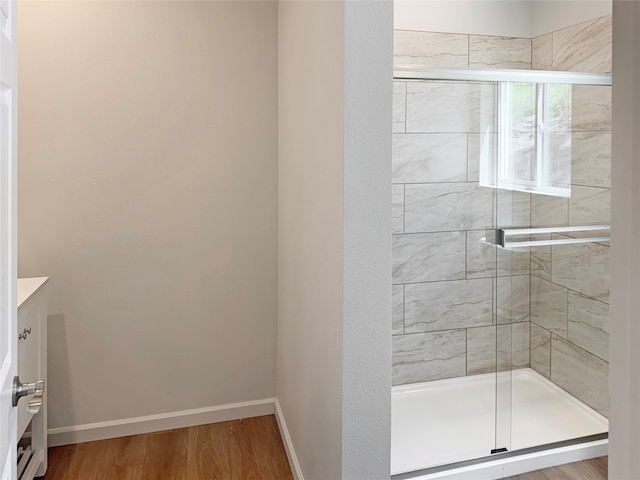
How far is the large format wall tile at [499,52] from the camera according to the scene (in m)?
2.96

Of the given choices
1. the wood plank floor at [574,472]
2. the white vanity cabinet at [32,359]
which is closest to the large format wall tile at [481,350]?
the wood plank floor at [574,472]

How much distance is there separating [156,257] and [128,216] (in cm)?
25

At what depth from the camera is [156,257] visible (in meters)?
2.54

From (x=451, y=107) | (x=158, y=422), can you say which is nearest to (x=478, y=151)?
(x=451, y=107)

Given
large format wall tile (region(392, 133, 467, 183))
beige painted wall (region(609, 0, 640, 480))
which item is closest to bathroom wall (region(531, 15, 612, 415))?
large format wall tile (region(392, 133, 467, 183))

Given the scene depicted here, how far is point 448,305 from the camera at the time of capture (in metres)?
2.82

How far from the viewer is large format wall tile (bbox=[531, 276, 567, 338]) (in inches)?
104

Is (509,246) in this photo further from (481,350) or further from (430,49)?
(430,49)

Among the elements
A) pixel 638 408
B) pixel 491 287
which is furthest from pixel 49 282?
pixel 638 408

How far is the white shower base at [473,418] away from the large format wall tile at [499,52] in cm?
179

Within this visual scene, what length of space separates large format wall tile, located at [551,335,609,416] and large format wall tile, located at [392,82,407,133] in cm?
141

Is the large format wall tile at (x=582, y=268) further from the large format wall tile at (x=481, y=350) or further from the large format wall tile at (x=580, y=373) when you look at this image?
the large format wall tile at (x=481, y=350)

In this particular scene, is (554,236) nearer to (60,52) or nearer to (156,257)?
(156,257)

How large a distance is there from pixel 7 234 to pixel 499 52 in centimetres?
289
